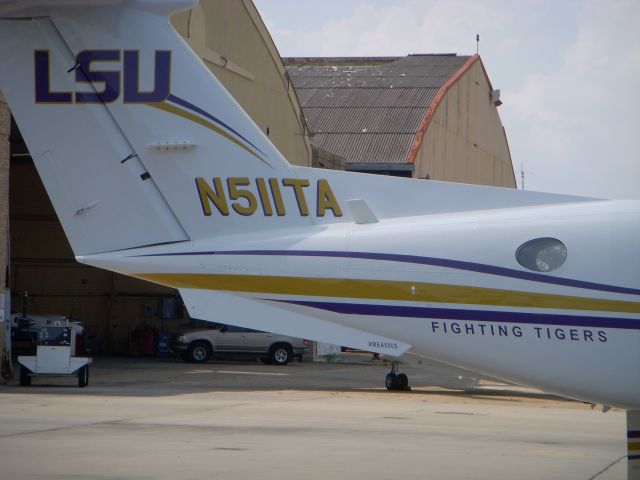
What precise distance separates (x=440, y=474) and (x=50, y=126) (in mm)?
5732

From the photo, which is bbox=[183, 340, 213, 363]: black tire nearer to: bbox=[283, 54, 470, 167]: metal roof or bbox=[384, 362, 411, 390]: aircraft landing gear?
bbox=[283, 54, 470, 167]: metal roof

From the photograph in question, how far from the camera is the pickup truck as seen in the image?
3509cm

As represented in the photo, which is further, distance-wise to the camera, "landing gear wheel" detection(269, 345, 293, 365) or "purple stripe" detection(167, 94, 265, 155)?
"landing gear wheel" detection(269, 345, 293, 365)

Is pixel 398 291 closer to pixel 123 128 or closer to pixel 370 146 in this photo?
pixel 123 128

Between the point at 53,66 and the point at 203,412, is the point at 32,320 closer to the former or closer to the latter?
the point at 203,412

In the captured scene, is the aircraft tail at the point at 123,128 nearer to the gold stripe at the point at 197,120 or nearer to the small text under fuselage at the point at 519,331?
the gold stripe at the point at 197,120

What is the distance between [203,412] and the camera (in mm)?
18391

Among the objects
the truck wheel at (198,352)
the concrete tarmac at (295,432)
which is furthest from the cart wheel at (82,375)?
the truck wheel at (198,352)

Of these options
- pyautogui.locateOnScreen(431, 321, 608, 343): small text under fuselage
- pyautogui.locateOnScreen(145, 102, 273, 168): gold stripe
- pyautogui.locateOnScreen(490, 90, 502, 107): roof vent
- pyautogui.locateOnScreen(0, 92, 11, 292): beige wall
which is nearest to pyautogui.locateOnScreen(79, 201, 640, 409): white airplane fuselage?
pyautogui.locateOnScreen(431, 321, 608, 343): small text under fuselage

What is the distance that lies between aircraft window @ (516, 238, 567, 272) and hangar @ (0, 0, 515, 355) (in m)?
16.8

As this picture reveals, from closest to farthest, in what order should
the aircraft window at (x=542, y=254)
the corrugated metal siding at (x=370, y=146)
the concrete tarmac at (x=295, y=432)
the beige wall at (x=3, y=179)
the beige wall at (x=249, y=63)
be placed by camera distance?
the aircraft window at (x=542, y=254) → the concrete tarmac at (x=295, y=432) → the beige wall at (x=3, y=179) → the beige wall at (x=249, y=63) → the corrugated metal siding at (x=370, y=146)

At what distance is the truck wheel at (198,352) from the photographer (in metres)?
35.1

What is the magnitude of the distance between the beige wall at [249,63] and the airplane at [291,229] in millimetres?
17763

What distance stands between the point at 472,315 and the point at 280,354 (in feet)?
90.6
